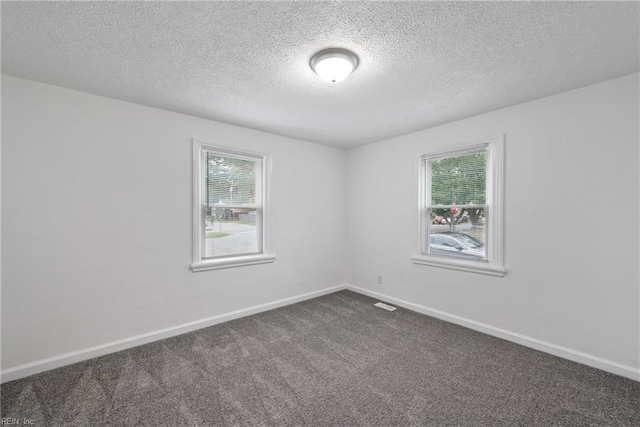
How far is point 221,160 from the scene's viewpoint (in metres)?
3.46

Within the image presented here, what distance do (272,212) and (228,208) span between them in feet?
1.99

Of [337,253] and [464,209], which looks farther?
[337,253]

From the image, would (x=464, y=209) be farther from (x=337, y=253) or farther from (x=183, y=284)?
(x=183, y=284)

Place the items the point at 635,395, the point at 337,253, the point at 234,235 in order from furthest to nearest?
1. the point at 337,253
2. the point at 234,235
3. the point at 635,395

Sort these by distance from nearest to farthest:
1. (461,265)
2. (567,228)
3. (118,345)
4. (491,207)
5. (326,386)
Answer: (326,386)
(567,228)
(118,345)
(491,207)
(461,265)

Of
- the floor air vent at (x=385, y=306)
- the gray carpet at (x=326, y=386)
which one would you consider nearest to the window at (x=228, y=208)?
the gray carpet at (x=326, y=386)

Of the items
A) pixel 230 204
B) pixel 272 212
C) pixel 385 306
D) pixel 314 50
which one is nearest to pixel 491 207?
pixel 385 306

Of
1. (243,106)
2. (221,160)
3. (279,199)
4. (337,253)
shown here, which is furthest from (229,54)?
(337,253)

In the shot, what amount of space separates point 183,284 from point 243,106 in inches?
81.3

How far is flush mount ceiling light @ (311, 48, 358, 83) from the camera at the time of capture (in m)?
1.86

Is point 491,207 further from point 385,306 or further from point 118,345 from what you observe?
point 118,345

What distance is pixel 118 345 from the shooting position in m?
2.65

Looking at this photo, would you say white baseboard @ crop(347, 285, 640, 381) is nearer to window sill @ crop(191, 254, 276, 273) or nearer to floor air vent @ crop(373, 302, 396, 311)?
floor air vent @ crop(373, 302, 396, 311)

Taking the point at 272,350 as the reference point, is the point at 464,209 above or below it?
above
